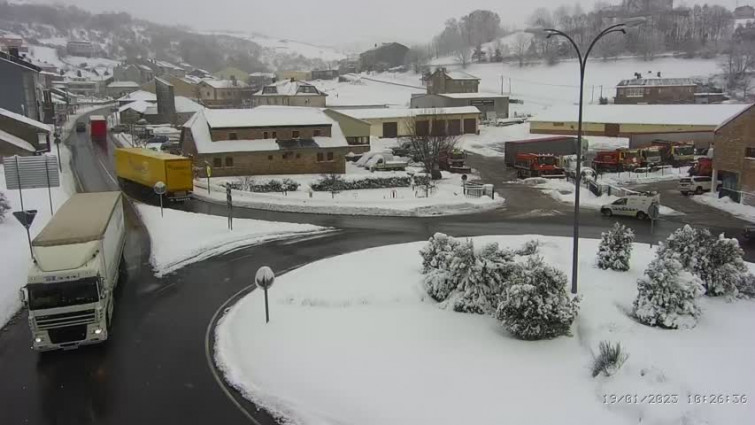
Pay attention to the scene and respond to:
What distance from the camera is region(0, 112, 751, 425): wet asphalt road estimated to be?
1315cm

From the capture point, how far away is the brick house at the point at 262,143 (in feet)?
155

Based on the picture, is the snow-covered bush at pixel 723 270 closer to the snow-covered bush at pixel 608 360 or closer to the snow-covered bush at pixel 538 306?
the snow-covered bush at pixel 538 306

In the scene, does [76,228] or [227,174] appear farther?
[227,174]

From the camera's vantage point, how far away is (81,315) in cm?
1570

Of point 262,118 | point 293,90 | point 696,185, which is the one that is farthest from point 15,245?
point 293,90

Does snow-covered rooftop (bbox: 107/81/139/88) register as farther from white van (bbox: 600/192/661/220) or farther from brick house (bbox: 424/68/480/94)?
white van (bbox: 600/192/661/220)

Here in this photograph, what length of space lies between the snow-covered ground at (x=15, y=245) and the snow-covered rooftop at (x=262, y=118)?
13.2 metres

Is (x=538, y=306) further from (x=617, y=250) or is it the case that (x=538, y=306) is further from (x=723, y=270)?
(x=617, y=250)

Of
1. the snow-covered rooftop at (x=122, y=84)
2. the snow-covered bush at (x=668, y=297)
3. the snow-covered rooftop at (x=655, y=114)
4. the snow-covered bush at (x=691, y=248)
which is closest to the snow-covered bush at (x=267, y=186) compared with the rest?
the snow-covered bush at (x=691, y=248)

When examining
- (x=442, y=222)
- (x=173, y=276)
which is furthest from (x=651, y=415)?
(x=442, y=222)

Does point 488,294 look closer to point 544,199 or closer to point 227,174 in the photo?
point 544,199

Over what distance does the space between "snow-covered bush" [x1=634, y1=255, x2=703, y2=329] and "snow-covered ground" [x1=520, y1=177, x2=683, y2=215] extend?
21117mm

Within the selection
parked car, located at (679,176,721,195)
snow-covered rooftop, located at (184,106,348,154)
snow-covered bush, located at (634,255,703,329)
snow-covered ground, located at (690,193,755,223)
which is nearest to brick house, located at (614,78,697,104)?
parked car, located at (679,176,721,195)

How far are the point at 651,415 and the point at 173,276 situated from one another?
1758 centimetres
